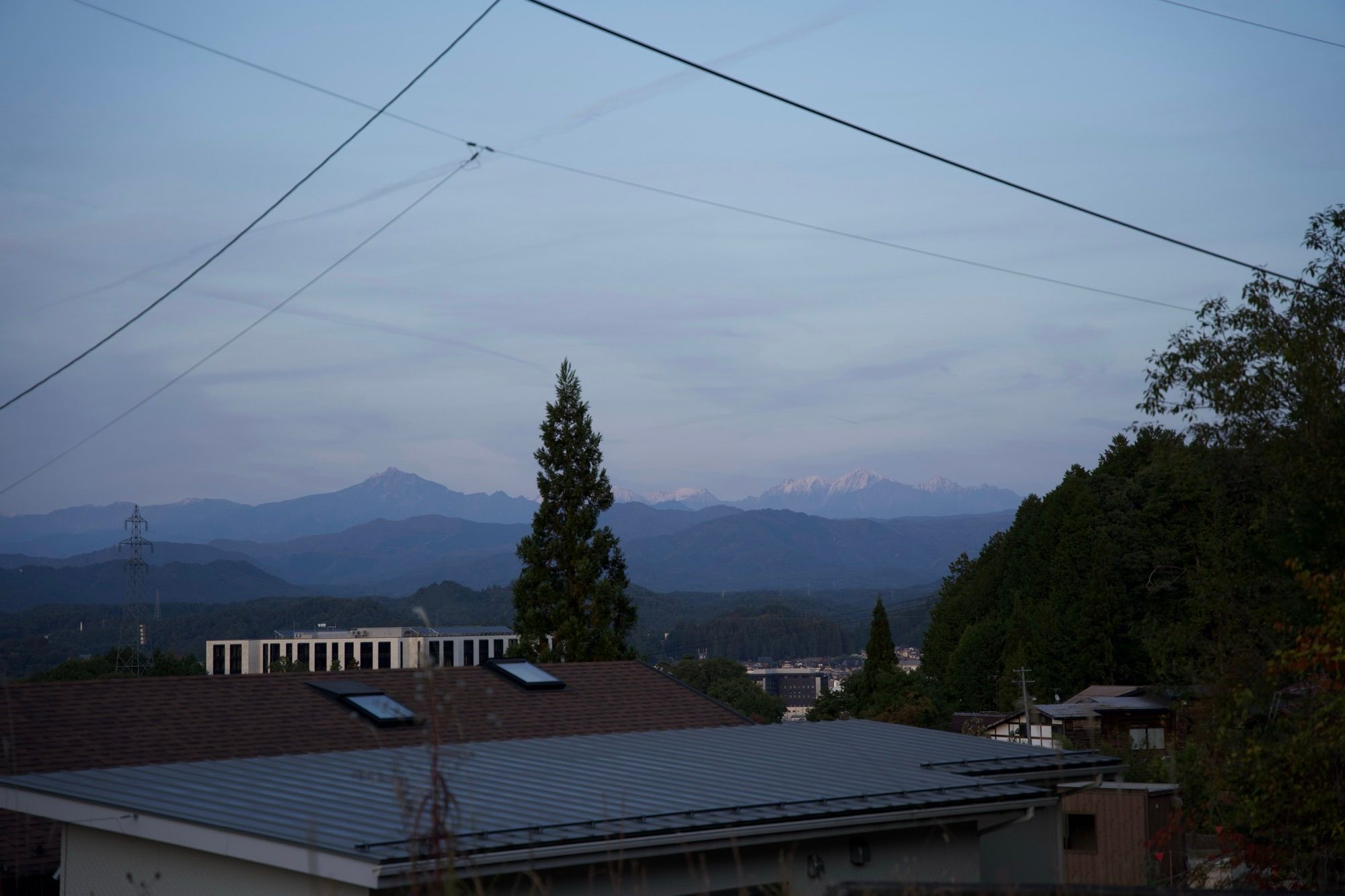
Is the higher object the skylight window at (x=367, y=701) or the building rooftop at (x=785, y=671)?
the skylight window at (x=367, y=701)

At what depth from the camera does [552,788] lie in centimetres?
857

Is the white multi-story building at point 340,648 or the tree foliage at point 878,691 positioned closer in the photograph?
the tree foliage at point 878,691

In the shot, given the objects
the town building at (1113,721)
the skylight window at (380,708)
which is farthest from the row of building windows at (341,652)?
the skylight window at (380,708)

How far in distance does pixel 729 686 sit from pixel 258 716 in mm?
63688

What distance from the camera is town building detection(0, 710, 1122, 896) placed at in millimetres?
6723

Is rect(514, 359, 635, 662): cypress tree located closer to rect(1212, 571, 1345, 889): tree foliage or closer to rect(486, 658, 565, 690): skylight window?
rect(486, 658, 565, 690): skylight window

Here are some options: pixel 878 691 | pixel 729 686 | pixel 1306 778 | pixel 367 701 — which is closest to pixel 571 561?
pixel 367 701

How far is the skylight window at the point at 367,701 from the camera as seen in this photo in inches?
587

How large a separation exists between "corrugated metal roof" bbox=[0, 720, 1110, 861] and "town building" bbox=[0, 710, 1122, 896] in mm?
25

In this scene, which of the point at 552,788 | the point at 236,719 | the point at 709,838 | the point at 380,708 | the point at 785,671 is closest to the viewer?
the point at 709,838

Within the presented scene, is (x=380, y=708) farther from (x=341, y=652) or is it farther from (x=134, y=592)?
(x=341, y=652)

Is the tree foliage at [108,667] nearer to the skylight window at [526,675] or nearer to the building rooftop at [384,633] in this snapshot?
the skylight window at [526,675]

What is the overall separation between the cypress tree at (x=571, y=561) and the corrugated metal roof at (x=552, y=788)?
19481mm

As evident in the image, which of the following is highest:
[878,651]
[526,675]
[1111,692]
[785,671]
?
[526,675]
